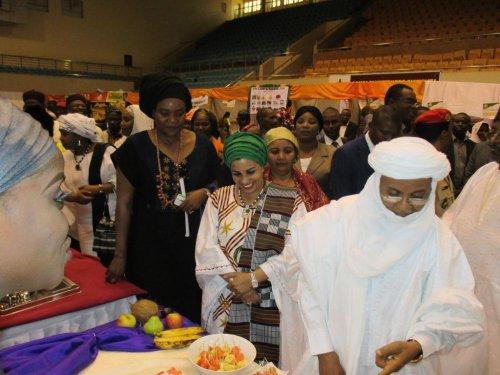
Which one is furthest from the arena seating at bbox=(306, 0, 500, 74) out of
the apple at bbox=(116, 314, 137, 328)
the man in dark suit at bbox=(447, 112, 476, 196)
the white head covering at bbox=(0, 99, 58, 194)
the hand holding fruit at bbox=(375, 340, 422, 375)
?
the white head covering at bbox=(0, 99, 58, 194)

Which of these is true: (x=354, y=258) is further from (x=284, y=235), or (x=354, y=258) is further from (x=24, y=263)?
Result: (x=24, y=263)

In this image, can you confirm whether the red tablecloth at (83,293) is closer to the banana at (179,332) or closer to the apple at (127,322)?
the apple at (127,322)

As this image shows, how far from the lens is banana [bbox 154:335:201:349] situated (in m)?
1.70

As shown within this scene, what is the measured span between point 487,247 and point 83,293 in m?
2.03

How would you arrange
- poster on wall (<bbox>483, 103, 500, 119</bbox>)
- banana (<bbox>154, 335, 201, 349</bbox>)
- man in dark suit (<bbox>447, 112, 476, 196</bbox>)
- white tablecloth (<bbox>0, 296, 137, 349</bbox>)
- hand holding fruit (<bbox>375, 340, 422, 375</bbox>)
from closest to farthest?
hand holding fruit (<bbox>375, 340, 422, 375</bbox>)
banana (<bbox>154, 335, 201, 349</bbox>)
white tablecloth (<bbox>0, 296, 137, 349</bbox>)
man in dark suit (<bbox>447, 112, 476, 196</bbox>)
poster on wall (<bbox>483, 103, 500, 119</bbox>)

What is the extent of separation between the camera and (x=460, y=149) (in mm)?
5207

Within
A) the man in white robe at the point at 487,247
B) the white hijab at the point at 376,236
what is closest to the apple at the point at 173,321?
the white hijab at the point at 376,236

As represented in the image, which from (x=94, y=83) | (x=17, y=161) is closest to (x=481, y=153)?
(x=17, y=161)

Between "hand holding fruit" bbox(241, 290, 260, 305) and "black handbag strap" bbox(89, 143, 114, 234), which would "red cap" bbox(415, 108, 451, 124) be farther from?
"black handbag strap" bbox(89, 143, 114, 234)

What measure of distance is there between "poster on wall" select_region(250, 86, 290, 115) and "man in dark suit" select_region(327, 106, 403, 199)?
361 cm

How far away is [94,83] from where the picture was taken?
18.0 metres

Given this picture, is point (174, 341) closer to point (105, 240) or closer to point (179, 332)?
point (179, 332)

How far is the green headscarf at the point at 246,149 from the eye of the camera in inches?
86.0

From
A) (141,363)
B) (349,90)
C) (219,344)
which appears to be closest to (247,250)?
(219,344)
